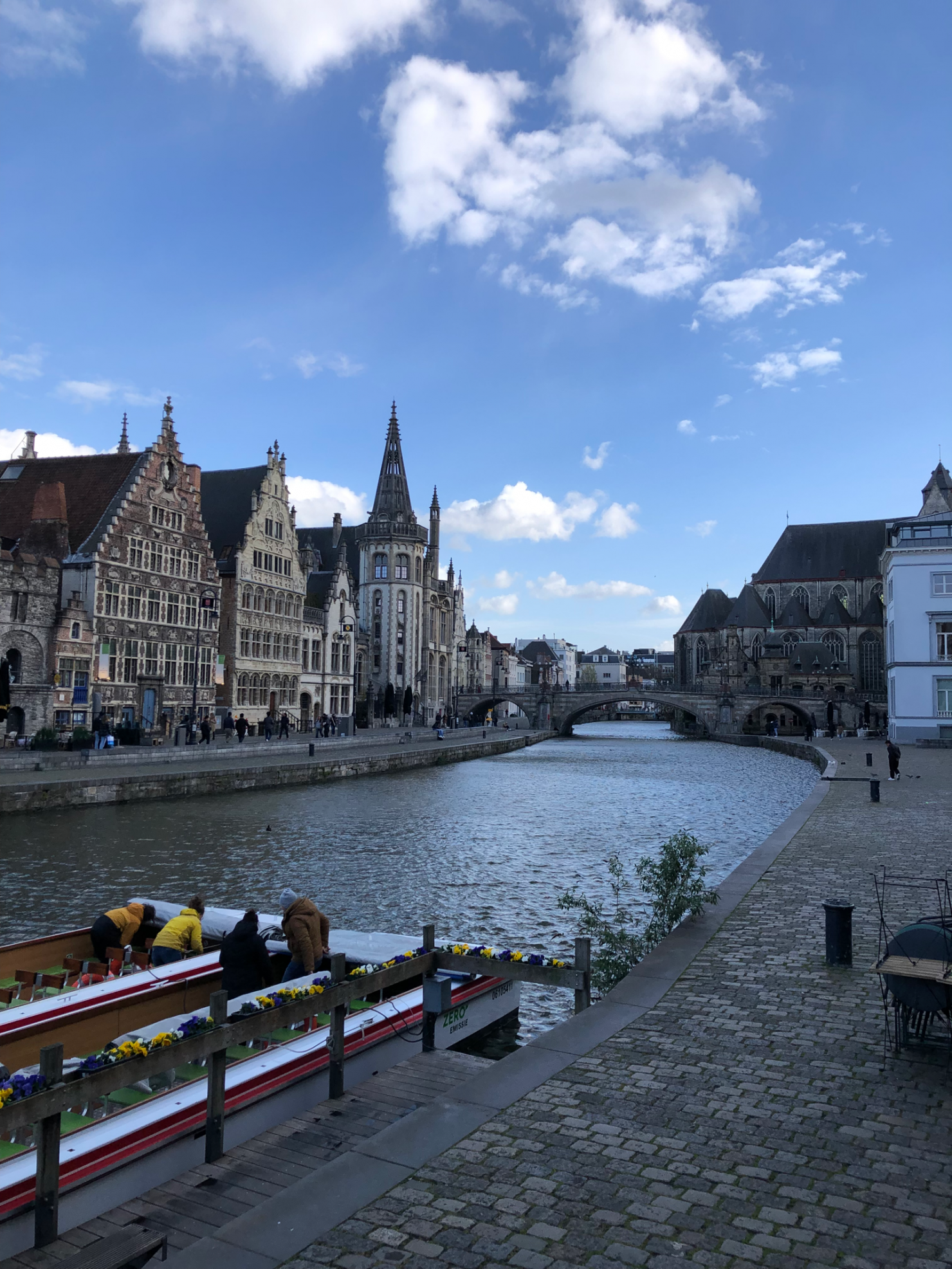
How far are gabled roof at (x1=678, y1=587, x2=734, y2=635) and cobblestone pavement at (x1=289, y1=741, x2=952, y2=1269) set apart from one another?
329 ft

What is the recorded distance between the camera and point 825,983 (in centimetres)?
862

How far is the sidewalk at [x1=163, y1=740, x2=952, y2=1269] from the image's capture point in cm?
441

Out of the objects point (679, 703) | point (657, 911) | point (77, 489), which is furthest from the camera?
point (679, 703)

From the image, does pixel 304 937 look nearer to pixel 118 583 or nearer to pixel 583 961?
pixel 583 961

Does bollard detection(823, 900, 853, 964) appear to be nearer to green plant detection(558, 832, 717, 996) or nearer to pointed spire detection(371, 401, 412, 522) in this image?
green plant detection(558, 832, 717, 996)

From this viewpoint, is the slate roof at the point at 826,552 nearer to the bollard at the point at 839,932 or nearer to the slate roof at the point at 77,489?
the slate roof at the point at 77,489

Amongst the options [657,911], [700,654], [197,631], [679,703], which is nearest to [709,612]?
[700,654]

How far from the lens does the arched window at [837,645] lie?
94.5 m

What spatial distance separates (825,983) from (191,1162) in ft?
18.5

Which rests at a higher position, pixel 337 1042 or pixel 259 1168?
pixel 337 1042

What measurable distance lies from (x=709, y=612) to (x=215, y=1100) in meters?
105

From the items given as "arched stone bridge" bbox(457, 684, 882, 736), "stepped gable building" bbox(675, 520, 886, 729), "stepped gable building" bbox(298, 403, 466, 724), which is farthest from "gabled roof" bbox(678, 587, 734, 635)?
"stepped gable building" bbox(298, 403, 466, 724)

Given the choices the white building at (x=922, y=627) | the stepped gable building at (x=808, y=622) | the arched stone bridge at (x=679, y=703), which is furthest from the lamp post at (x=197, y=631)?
the stepped gable building at (x=808, y=622)

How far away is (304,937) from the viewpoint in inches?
355
